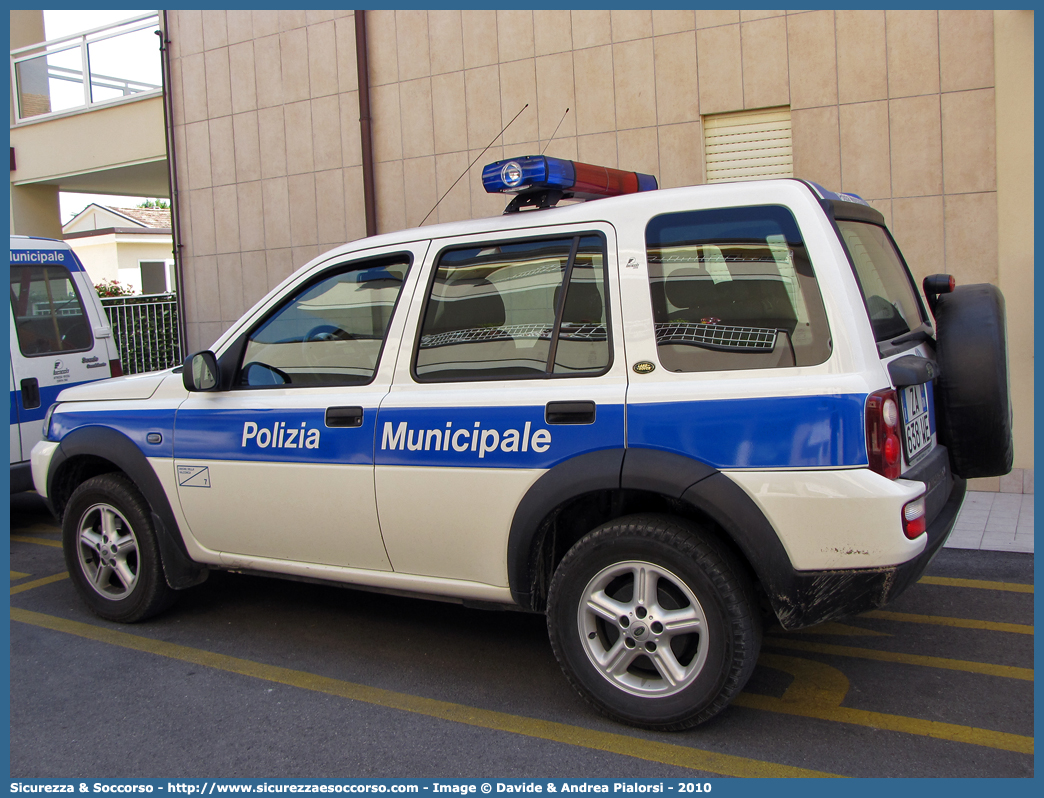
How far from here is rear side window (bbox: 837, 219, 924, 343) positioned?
331 cm

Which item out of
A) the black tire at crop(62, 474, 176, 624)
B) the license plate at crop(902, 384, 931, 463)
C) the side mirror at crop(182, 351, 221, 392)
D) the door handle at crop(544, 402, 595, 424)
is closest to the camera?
the license plate at crop(902, 384, 931, 463)

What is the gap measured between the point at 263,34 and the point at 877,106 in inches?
269

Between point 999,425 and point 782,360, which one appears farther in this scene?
point 999,425

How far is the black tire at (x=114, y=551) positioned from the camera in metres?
4.54

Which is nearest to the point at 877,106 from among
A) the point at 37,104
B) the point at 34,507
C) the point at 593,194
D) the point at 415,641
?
the point at 593,194

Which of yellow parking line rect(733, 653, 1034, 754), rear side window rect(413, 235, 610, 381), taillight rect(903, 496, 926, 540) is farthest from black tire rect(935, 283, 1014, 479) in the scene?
rear side window rect(413, 235, 610, 381)

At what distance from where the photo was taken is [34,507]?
780 centimetres

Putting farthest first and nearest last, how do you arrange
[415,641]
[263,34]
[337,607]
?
1. [263,34]
2. [337,607]
3. [415,641]

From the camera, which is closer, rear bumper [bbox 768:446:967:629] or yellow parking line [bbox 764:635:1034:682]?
rear bumper [bbox 768:446:967:629]

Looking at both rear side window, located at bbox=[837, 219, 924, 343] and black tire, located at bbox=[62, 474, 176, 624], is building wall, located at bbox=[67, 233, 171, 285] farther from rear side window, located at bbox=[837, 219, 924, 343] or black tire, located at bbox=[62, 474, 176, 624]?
rear side window, located at bbox=[837, 219, 924, 343]

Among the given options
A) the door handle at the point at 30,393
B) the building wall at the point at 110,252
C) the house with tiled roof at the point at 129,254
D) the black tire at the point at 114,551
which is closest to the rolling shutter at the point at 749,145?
the black tire at the point at 114,551

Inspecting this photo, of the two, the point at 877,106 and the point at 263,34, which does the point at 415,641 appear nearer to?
the point at 877,106

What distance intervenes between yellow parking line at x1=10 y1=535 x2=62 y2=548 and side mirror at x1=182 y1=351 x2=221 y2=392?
3112 mm

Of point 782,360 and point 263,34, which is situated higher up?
point 263,34
